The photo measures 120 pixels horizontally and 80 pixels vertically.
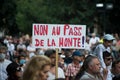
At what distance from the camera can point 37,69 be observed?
5.98 m

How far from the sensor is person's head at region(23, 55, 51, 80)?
19.6ft

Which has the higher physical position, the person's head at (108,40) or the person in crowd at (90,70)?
the person's head at (108,40)

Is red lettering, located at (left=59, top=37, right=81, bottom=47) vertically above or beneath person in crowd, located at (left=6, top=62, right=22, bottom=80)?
above

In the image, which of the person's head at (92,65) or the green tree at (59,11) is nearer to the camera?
the person's head at (92,65)

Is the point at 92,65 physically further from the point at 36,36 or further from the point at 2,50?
the point at 2,50

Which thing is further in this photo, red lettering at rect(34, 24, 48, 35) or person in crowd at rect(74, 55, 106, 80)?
red lettering at rect(34, 24, 48, 35)

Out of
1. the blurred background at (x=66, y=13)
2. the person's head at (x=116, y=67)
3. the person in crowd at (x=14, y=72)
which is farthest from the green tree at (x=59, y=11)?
the person in crowd at (x=14, y=72)

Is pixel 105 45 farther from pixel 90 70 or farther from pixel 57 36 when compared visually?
pixel 90 70

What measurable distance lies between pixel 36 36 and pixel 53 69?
4.90 feet

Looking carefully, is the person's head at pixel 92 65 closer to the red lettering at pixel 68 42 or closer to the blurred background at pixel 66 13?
the red lettering at pixel 68 42

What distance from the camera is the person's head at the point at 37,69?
5969mm

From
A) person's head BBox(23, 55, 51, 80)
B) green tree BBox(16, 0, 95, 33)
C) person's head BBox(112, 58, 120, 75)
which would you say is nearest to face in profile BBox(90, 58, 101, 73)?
person's head BBox(112, 58, 120, 75)

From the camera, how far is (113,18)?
49.7 meters

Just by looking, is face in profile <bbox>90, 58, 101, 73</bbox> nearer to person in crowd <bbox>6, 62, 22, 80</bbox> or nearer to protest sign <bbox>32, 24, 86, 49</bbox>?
person in crowd <bbox>6, 62, 22, 80</bbox>
